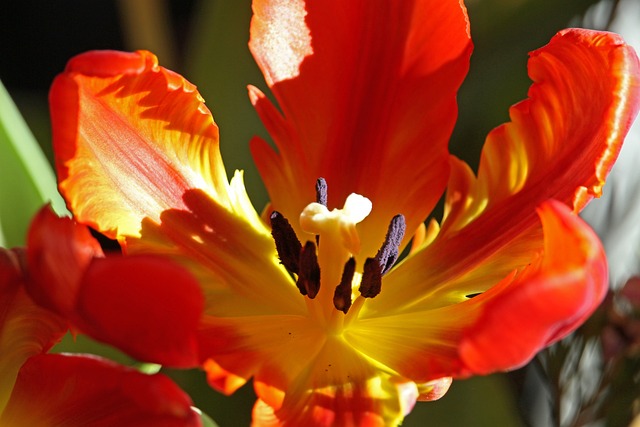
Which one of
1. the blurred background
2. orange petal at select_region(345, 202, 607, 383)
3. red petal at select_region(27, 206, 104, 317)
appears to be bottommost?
the blurred background

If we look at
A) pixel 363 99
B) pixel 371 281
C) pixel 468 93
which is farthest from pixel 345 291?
pixel 468 93

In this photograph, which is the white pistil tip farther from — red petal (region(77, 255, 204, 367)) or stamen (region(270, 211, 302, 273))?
red petal (region(77, 255, 204, 367))

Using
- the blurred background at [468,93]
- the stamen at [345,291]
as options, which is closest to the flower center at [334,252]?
the stamen at [345,291]

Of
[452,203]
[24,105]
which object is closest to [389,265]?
[452,203]

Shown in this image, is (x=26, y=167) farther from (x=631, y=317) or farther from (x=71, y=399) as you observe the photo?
(x=631, y=317)

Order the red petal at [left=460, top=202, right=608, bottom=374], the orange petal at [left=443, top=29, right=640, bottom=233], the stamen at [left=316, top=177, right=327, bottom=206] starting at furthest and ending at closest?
the stamen at [left=316, top=177, right=327, bottom=206]
the orange petal at [left=443, top=29, right=640, bottom=233]
the red petal at [left=460, top=202, right=608, bottom=374]

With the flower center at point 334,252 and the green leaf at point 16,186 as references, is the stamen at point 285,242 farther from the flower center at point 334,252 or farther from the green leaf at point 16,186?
the green leaf at point 16,186

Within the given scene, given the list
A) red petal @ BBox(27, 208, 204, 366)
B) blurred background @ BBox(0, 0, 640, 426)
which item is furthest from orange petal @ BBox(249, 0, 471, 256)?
red petal @ BBox(27, 208, 204, 366)
